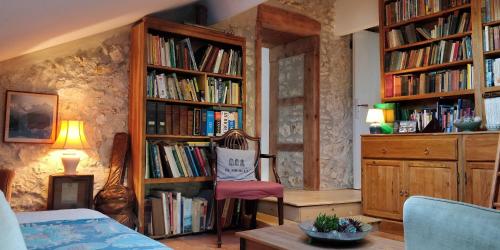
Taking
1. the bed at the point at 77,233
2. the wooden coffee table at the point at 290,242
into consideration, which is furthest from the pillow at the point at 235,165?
the bed at the point at 77,233

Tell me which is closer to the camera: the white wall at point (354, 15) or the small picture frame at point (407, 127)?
the small picture frame at point (407, 127)

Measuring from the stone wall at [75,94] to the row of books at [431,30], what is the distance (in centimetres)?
275

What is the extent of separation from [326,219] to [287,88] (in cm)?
365

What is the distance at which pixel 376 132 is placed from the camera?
4066 mm

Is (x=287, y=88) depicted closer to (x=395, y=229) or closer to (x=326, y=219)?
(x=395, y=229)

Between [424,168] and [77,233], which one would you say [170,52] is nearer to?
[77,233]

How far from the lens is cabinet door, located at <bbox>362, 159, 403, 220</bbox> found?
3615 millimetres

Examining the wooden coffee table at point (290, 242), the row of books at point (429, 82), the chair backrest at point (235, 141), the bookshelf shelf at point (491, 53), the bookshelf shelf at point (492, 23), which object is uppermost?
the bookshelf shelf at point (492, 23)

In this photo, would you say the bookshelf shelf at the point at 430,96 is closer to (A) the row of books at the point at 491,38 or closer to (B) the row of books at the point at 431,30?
(A) the row of books at the point at 491,38

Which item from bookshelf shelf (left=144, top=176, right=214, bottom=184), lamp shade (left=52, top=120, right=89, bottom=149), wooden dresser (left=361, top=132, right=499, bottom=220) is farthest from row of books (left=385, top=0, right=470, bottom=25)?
lamp shade (left=52, top=120, right=89, bottom=149)

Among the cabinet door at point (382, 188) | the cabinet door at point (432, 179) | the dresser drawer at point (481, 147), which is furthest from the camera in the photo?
the cabinet door at point (382, 188)

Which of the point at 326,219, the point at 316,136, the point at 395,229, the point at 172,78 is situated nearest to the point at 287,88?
the point at 316,136

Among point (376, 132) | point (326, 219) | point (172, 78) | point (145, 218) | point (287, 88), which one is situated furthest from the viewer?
point (287, 88)

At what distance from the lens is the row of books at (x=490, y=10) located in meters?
3.31
